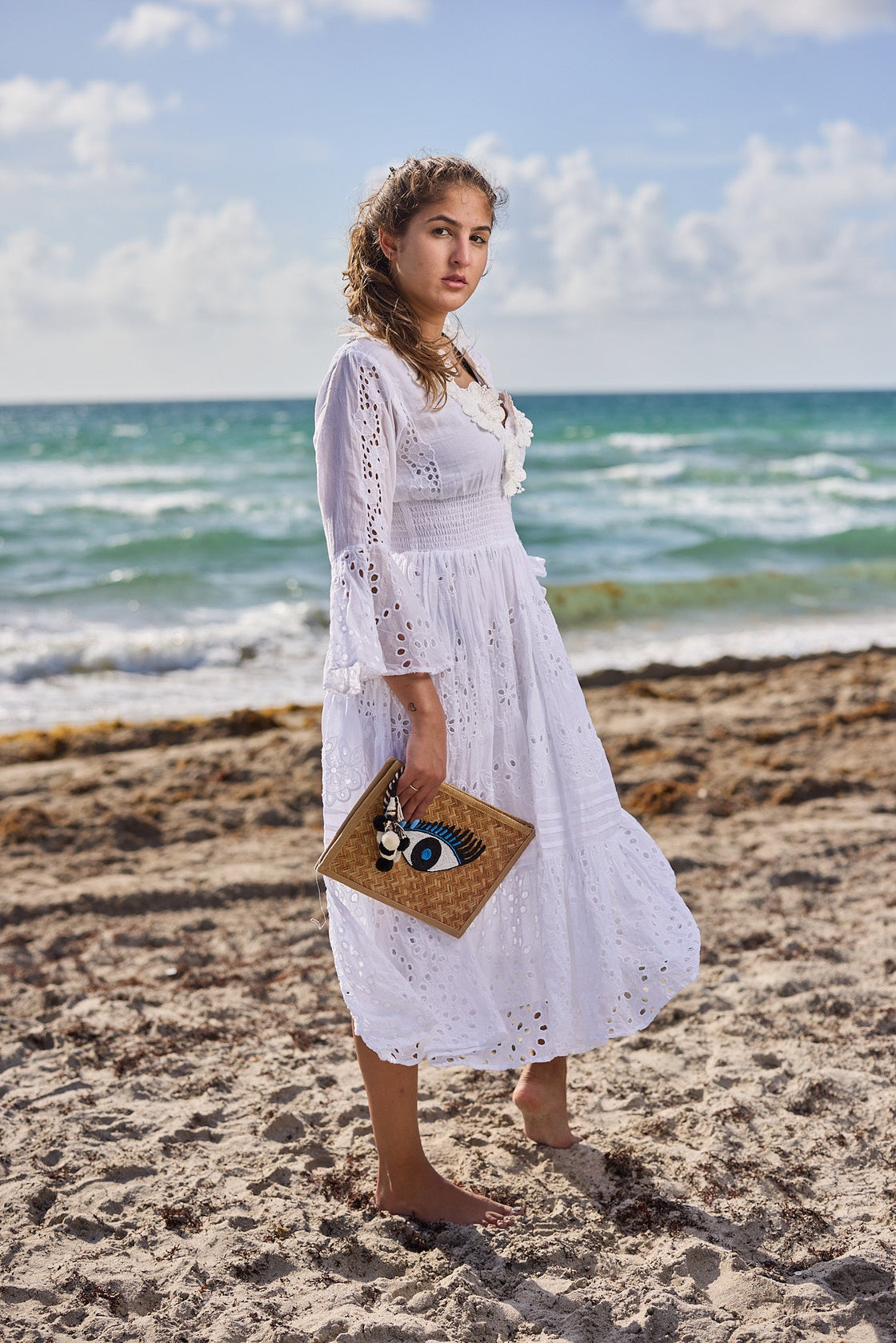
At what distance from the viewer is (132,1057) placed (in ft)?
10.1

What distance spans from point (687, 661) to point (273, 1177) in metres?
6.68

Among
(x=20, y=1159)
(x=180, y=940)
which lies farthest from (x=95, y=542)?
(x=20, y=1159)

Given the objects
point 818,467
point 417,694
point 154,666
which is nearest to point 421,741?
point 417,694

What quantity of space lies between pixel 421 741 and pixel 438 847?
0.75 feet

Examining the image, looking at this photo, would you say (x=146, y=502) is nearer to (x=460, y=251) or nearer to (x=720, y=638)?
(x=720, y=638)

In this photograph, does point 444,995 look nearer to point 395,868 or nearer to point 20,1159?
point 395,868

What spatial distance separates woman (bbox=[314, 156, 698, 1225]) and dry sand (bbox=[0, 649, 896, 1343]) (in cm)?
28

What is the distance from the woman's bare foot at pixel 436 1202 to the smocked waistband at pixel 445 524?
131 centimetres

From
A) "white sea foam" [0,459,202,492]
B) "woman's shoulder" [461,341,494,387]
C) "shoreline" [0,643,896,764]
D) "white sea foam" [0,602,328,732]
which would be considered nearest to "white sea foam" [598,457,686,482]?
"white sea foam" [0,459,202,492]

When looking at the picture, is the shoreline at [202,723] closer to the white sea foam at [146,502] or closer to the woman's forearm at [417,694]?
the woman's forearm at [417,694]

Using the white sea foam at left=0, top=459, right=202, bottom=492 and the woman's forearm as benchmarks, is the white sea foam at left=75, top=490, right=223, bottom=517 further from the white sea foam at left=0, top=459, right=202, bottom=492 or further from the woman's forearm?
the woman's forearm

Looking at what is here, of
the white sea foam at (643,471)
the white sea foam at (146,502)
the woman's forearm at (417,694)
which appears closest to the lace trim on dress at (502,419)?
the woman's forearm at (417,694)

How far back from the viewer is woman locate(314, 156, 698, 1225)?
2.03 metres

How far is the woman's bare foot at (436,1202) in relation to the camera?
235 centimetres
